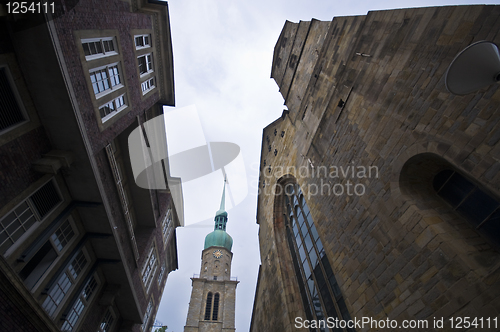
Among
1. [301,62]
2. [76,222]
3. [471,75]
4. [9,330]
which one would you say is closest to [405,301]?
[471,75]

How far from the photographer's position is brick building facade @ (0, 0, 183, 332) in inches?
288

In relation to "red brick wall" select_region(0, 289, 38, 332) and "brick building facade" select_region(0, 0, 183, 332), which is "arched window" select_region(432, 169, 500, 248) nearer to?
"brick building facade" select_region(0, 0, 183, 332)

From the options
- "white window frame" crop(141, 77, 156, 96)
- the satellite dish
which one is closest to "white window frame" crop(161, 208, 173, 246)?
"white window frame" crop(141, 77, 156, 96)

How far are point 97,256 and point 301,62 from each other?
1702cm

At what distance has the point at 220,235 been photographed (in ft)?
226

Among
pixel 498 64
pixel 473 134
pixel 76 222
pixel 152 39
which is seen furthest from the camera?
pixel 152 39

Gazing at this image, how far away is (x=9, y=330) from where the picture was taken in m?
7.24

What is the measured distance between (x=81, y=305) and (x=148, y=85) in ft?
40.6

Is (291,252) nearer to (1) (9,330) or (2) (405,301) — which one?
(2) (405,301)

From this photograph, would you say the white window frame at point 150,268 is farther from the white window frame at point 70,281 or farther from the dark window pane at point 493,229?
the dark window pane at point 493,229

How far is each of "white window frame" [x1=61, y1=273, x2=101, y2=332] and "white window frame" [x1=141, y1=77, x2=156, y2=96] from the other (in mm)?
10445

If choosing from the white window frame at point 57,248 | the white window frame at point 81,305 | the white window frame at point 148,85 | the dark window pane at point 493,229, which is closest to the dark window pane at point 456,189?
the dark window pane at point 493,229

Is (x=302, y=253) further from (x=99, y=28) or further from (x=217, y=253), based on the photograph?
(x=217, y=253)

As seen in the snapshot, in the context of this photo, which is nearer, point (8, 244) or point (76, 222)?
point (8, 244)
